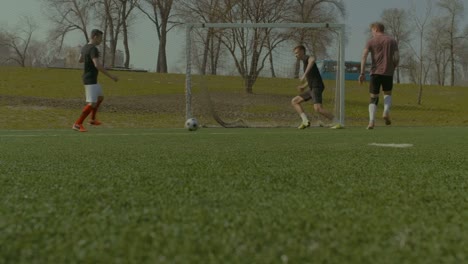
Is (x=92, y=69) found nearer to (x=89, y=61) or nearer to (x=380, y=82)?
(x=89, y=61)

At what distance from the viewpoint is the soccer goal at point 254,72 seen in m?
15.4

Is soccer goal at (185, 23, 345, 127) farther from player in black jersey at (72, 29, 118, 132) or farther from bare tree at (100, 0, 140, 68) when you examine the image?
bare tree at (100, 0, 140, 68)

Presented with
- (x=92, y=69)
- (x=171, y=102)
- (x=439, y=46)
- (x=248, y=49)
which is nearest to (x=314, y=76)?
(x=92, y=69)

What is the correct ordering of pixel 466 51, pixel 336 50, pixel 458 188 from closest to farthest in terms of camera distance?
1. pixel 458 188
2. pixel 336 50
3. pixel 466 51

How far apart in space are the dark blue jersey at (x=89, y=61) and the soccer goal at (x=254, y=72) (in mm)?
5334

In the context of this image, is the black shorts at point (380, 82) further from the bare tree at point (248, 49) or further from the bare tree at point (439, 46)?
the bare tree at point (439, 46)

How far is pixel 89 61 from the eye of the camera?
32.1 feet

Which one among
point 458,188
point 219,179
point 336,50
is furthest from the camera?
point 336,50

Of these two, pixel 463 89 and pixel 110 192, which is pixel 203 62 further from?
pixel 463 89

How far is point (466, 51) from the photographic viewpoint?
173ft

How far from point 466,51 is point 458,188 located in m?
56.5

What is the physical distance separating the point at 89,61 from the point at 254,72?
7.06 metres

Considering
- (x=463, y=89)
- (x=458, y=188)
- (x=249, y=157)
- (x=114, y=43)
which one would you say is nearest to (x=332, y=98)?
(x=249, y=157)

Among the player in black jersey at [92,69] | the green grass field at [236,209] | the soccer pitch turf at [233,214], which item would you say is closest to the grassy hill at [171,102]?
the player in black jersey at [92,69]
